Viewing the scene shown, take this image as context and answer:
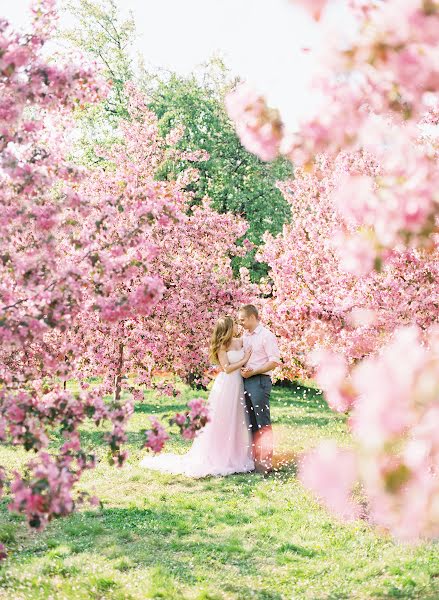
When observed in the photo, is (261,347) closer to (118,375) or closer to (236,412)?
(236,412)

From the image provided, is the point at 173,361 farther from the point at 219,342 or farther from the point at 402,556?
the point at 402,556

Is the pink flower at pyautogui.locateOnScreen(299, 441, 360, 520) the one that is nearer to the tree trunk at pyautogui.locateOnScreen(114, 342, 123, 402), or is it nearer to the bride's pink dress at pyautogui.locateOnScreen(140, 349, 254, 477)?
the bride's pink dress at pyautogui.locateOnScreen(140, 349, 254, 477)

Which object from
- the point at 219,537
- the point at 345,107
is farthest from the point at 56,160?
the point at 219,537

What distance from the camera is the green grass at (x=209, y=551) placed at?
5883mm

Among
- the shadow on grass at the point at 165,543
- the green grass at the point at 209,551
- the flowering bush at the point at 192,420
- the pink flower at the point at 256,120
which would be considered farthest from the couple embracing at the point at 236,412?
the pink flower at the point at 256,120

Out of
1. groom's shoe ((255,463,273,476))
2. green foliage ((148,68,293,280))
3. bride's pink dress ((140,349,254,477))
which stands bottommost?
groom's shoe ((255,463,273,476))

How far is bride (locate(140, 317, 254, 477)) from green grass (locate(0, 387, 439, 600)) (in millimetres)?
783

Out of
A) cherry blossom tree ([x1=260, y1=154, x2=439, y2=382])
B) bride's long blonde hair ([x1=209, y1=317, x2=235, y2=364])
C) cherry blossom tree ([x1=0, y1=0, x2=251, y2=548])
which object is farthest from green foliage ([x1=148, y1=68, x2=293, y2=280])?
cherry blossom tree ([x1=0, y1=0, x2=251, y2=548])

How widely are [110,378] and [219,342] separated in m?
3.81

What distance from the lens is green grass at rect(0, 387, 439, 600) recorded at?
19.3 feet

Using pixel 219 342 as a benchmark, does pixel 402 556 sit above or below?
below

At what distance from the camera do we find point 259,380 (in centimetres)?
1042

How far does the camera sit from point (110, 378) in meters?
13.5

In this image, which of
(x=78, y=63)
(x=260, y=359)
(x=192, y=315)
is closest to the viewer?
(x=78, y=63)
